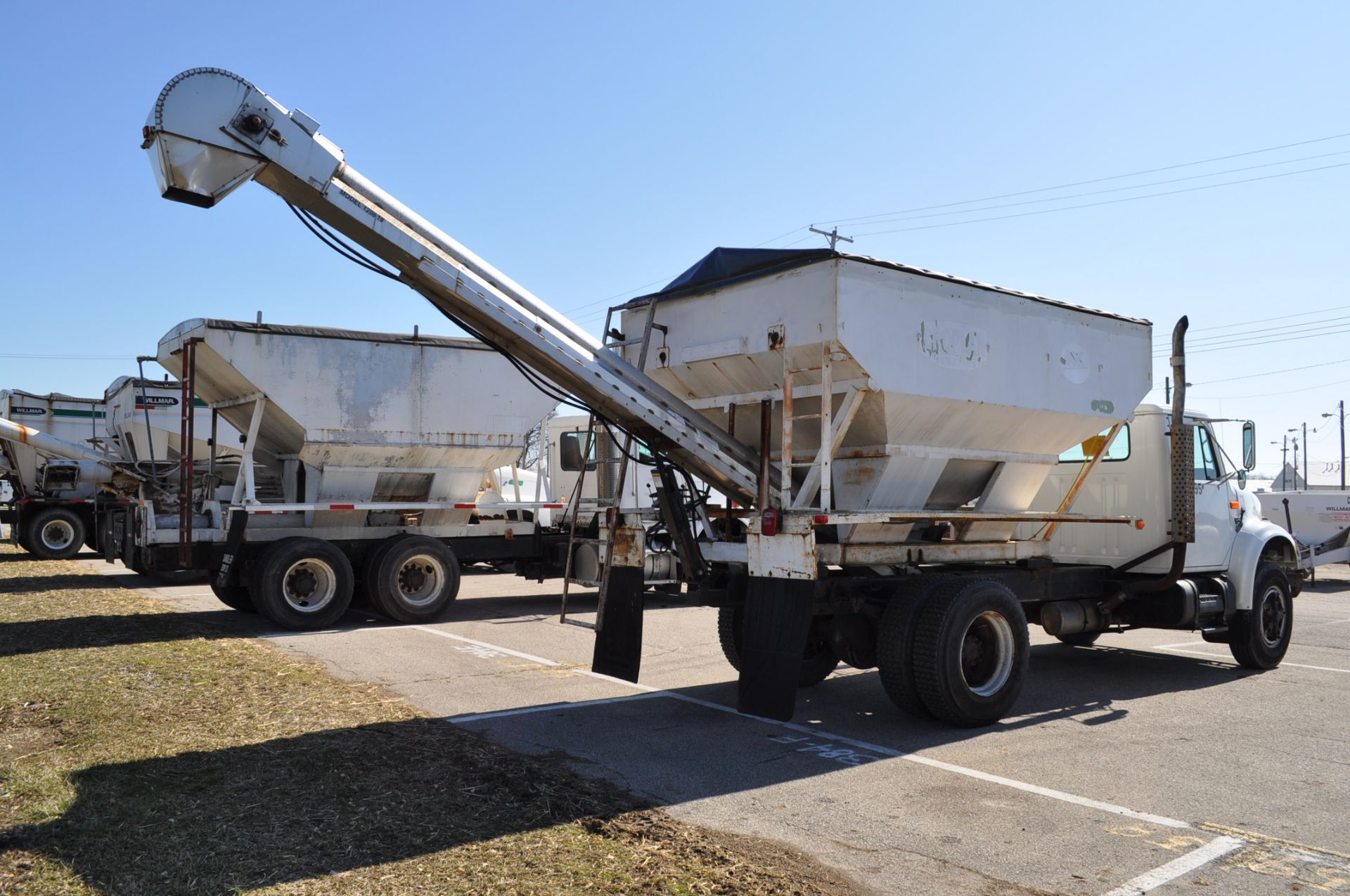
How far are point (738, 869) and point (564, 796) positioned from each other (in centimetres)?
123

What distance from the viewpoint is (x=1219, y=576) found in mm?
9500

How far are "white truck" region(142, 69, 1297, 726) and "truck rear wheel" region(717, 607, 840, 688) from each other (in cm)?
3

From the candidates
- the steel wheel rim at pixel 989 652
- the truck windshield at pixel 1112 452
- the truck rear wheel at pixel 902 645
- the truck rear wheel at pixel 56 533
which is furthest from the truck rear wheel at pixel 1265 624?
the truck rear wheel at pixel 56 533

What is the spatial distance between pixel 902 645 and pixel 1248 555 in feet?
15.2

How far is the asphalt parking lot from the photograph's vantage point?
452 centimetres

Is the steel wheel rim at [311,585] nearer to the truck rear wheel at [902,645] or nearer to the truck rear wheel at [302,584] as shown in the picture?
the truck rear wheel at [302,584]

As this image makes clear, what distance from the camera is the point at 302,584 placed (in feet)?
38.7

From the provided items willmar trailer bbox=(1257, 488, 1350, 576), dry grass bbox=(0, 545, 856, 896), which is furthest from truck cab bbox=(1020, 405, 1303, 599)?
willmar trailer bbox=(1257, 488, 1350, 576)

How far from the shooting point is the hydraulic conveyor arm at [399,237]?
5.76 m

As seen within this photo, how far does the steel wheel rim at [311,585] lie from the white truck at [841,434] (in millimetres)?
4754

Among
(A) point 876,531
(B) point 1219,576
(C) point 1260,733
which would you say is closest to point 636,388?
(A) point 876,531

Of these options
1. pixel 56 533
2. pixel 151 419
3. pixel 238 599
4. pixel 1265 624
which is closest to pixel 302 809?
pixel 238 599

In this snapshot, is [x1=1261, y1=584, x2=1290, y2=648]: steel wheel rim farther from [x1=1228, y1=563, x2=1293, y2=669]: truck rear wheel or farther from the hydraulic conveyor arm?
the hydraulic conveyor arm

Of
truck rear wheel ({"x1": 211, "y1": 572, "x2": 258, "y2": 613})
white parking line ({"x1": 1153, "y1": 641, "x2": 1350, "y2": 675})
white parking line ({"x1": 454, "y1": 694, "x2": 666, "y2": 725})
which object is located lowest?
white parking line ({"x1": 454, "y1": 694, "x2": 666, "y2": 725})
